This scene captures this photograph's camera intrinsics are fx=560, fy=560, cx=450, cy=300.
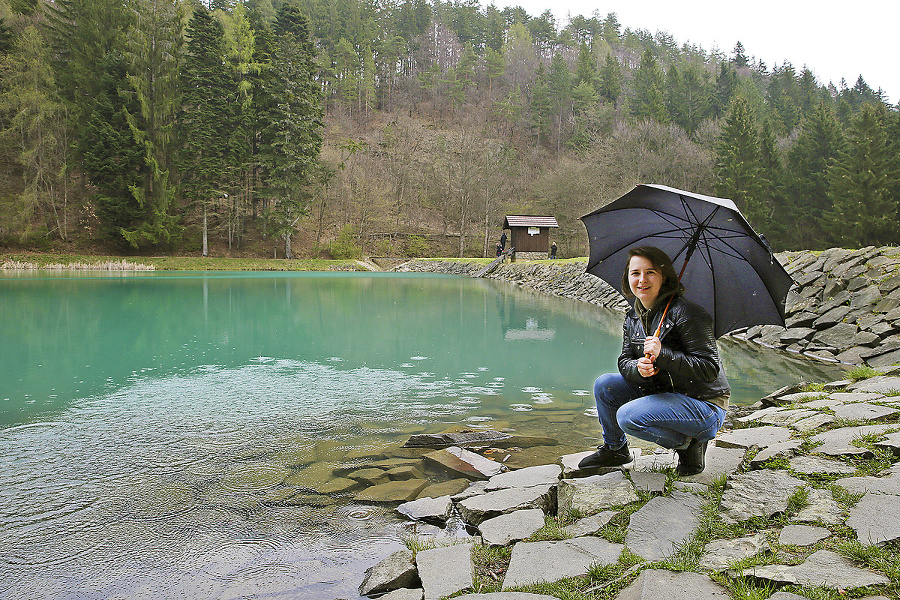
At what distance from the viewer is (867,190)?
33812mm

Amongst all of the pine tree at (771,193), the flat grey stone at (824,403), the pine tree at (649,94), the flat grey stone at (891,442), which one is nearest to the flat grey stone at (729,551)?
the flat grey stone at (891,442)

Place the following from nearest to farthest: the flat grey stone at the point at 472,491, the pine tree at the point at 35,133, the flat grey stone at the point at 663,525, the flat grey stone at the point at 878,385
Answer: the flat grey stone at the point at 663,525, the flat grey stone at the point at 472,491, the flat grey stone at the point at 878,385, the pine tree at the point at 35,133

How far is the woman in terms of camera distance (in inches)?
125

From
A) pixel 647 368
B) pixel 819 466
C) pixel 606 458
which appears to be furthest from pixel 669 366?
pixel 819 466

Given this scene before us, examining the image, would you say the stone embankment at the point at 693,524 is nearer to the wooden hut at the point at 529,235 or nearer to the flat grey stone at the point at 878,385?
the flat grey stone at the point at 878,385

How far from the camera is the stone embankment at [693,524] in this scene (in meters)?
2.29

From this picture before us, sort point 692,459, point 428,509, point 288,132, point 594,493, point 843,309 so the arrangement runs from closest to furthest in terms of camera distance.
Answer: point 594,493 < point 692,459 < point 428,509 < point 843,309 < point 288,132

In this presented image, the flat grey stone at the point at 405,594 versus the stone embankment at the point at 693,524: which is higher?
the stone embankment at the point at 693,524

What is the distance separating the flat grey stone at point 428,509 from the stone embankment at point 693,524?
1cm

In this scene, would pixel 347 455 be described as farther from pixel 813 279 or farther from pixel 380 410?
pixel 813 279

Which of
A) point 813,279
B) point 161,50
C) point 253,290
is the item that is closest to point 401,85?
point 161,50

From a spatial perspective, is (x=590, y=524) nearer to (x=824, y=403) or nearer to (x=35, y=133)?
(x=824, y=403)

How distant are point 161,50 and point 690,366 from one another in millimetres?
47776

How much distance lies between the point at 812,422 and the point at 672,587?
3055 millimetres
